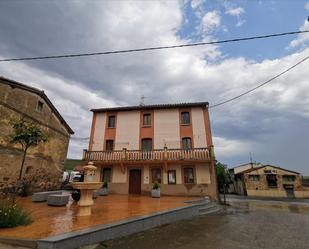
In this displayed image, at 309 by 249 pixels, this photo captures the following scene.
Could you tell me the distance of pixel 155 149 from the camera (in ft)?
47.0

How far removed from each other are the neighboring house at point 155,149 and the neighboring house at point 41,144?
353 centimetres

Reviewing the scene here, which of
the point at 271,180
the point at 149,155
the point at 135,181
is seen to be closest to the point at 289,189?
the point at 271,180

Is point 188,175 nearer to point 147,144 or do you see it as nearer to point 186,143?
point 186,143

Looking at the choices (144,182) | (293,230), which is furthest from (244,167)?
(293,230)

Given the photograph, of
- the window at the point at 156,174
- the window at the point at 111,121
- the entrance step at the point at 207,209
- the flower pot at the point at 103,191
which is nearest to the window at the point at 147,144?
the window at the point at 156,174

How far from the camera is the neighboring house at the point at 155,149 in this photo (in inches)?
535

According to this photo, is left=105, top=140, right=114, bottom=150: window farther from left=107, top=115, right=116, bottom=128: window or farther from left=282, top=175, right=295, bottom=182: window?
left=282, top=175, right=295, bottom=182: window

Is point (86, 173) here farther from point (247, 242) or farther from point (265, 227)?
point (265, 227)

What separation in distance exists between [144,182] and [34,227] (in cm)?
982

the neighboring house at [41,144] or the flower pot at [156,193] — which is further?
the flower pot at [156,193]

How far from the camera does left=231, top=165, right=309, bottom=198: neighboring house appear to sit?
2839 centimetres

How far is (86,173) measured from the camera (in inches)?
289

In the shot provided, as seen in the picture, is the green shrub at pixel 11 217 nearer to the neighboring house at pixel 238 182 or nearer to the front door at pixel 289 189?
the neighboring house at pixel 238 182

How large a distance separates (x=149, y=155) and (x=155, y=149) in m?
0.74
